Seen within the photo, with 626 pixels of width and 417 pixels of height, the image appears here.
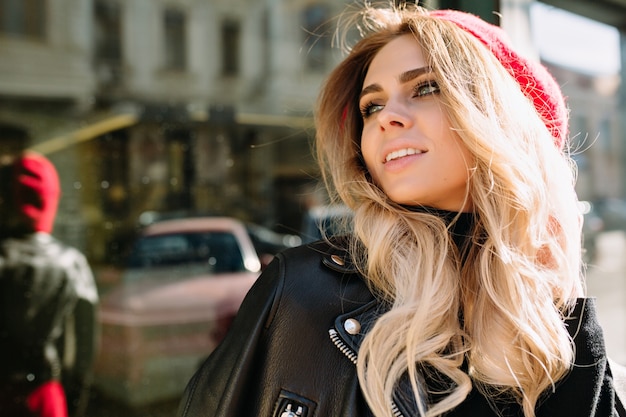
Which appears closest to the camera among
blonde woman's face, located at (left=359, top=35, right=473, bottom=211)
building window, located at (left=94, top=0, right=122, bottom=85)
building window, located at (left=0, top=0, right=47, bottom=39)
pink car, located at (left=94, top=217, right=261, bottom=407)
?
blonde woman's face, located at (left=359, top=35, right=473, bottom=211)

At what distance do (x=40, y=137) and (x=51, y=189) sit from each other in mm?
1731

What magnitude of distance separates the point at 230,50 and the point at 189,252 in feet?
17.2

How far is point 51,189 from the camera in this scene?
9.78 feet

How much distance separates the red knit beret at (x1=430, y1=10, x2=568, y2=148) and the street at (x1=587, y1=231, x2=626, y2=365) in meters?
2.62

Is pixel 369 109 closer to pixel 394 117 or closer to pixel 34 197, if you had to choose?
pixel 394 117

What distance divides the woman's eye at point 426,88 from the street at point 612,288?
2.98 m

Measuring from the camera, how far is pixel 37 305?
2941 mm

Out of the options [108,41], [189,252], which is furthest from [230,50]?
[189,252]

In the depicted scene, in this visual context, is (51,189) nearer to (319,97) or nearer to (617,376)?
(319,97)

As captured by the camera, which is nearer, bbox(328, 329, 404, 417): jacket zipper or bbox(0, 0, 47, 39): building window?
bbox(328, 329, 404, 417): jacket zipper

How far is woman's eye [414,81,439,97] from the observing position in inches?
58.4

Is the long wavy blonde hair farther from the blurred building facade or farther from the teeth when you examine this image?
the blurred building facade

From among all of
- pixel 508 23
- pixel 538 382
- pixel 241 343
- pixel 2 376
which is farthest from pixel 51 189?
pixel 538 382

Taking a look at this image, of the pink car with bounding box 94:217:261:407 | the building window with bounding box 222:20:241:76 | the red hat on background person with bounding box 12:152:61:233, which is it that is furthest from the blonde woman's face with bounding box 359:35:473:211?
the building window with bounding box 222:20:241:76
